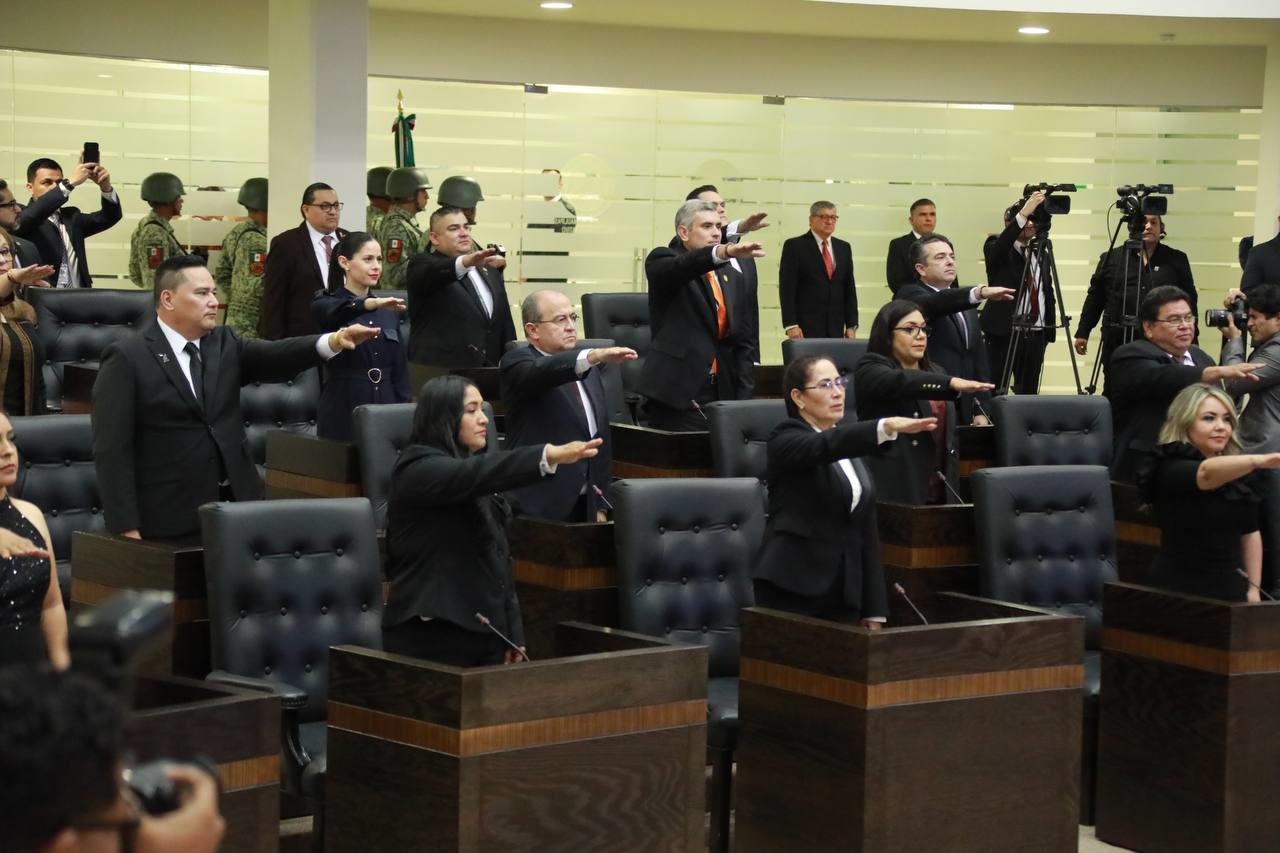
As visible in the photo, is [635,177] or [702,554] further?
[635,177]

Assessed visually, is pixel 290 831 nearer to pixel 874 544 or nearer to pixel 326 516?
pixel 326 516

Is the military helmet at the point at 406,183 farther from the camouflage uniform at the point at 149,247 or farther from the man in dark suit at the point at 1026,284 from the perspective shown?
the man in dark suit at the point at 1026,284

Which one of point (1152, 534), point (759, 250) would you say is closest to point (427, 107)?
point (759, 250)

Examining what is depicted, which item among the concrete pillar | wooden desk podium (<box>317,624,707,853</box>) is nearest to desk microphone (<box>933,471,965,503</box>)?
wooden desk podium (<box>317,624,707,853</box>)

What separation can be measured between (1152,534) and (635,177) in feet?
23.5

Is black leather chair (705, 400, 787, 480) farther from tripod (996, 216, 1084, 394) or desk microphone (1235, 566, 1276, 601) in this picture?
tripod (996, 216, 1084, 394)

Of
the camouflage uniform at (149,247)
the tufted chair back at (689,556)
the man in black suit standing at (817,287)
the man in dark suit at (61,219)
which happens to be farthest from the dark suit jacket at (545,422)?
the camouflage uniform at (149,247)

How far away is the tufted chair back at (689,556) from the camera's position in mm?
4605

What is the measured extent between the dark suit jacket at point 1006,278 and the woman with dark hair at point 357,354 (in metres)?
3.54

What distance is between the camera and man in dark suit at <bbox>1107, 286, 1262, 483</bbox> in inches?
231

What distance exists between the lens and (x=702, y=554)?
4.69 metres

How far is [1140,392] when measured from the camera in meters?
5.91

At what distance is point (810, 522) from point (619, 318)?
3542 mm

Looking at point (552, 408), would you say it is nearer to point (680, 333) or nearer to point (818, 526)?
point (818, 526)
